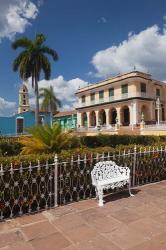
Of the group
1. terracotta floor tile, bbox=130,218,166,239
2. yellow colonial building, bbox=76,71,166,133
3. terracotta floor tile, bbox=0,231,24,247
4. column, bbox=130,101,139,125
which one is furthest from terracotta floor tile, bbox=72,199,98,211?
column, bbox=130,101,139,125

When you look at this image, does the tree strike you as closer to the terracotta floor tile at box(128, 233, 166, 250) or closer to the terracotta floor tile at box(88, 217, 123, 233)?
the terracotta floor tile at box(88, 217, 123, 233)

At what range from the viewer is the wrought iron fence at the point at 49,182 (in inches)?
171

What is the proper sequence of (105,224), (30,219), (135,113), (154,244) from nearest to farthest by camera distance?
(154,244) → (105,224) → (30,219) → (135,113)

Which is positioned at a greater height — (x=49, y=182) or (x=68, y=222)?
(x=49, y=182)

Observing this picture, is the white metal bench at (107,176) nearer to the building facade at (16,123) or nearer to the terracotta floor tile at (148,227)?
the terracotta floor tile at (148,227)

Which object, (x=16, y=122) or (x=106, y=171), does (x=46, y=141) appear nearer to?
(x=106, y=171)

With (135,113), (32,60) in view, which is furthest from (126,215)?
(135,113)

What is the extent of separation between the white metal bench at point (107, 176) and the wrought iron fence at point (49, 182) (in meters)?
0.23

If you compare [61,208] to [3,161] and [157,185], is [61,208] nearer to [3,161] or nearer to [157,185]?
[3,161]

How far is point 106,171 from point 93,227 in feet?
5.41

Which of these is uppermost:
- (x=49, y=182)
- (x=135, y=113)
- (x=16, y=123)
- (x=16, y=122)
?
(x=135, y=113)

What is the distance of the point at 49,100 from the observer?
4372cm

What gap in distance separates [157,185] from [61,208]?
292cm

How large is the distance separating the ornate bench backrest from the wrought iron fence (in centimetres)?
23
